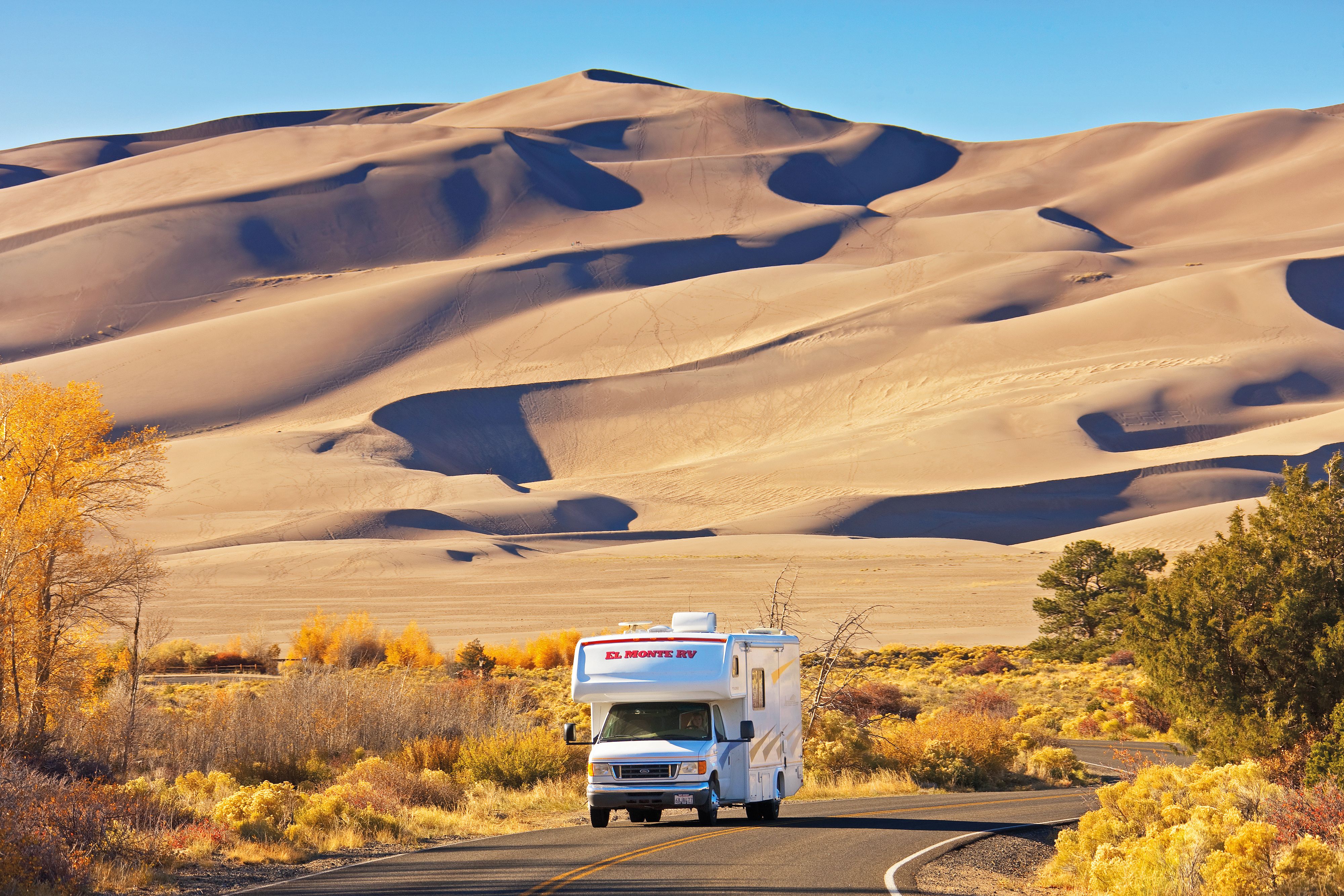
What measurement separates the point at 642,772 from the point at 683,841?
117cm

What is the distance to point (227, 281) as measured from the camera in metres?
181

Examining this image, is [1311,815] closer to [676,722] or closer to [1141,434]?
[676,722]

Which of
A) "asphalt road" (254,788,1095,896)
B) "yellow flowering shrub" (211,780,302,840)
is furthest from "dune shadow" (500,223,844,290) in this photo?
"yellow flowering shrub" (211,780,302,840)

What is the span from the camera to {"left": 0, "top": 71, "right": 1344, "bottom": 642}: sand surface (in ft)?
251

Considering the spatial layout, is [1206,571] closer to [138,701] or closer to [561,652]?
[138,701]

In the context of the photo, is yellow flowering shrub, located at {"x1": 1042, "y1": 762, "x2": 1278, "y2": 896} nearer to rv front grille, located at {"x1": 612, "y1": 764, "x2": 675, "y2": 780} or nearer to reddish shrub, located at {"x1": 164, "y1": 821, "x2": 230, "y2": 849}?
rv front grille, located at {"x1": 612, "y1": 764, "x2": 675, "y2": 780}

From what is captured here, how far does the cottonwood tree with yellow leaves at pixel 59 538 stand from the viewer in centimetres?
2272

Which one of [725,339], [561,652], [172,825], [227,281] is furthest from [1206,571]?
[227,281]

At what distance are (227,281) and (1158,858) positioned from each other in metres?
184

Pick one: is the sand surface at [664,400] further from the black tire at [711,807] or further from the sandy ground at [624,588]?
the black tire at [711,807]

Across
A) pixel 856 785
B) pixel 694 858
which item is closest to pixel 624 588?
pixel 856 785

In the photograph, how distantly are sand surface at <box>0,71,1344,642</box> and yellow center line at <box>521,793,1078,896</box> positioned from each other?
33461 millimetres

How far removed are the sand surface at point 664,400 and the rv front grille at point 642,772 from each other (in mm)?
A: 39231

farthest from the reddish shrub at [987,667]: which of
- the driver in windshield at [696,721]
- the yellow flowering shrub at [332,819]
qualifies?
the yellow flowering shrub at [332,819]
